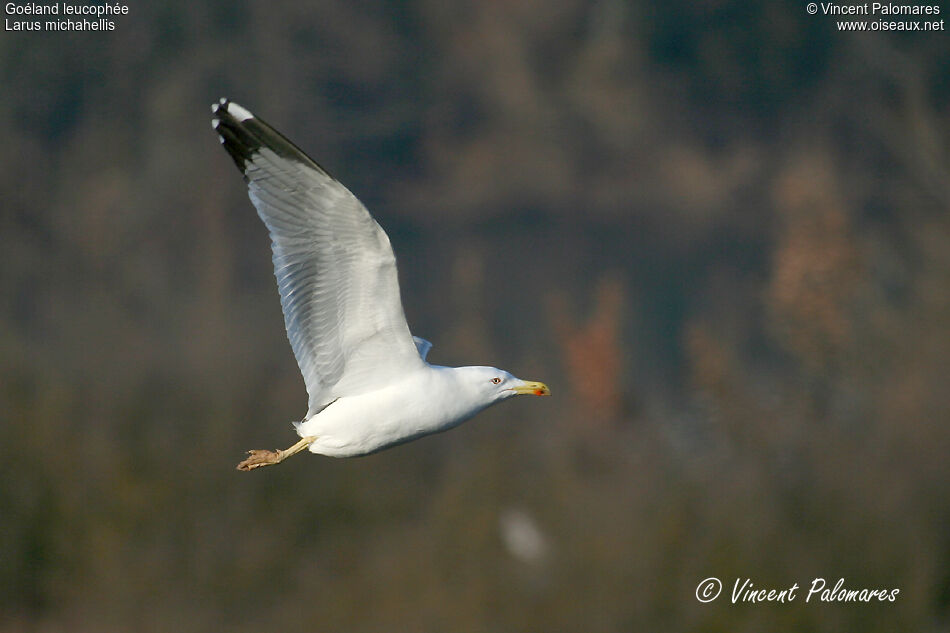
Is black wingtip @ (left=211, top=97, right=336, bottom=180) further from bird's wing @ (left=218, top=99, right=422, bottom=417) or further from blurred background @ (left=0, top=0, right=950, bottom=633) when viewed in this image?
blurred background @ (left=0, top=0, right=950, bottom=633)

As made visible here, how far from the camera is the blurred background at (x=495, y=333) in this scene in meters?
11.3

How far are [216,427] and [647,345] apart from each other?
31.7ft

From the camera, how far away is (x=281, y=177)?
6.03 m

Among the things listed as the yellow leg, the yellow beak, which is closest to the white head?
the yellow beak

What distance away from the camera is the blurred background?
11.3 meters

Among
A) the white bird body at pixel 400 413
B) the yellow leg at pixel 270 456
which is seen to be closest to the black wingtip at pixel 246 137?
the white bird body at pixel 400 413

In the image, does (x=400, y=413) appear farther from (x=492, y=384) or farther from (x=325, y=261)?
(x=325, y=261)

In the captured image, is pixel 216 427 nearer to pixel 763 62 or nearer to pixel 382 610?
pixel 382 610

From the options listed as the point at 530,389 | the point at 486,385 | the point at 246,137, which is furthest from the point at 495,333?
the point at 246,137

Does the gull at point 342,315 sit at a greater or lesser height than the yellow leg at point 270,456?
greater

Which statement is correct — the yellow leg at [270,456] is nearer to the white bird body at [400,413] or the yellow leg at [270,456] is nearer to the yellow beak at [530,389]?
the white bird body at [400,413]

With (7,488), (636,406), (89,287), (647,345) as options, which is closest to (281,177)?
(7,488)

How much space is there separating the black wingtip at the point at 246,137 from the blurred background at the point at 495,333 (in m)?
5.68

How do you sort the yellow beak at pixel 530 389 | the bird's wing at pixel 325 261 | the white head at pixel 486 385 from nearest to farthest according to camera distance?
the bird's wing at pixel 325 261 < the white head at pixel 486 385 < the yellow beak at pixel 530 389
